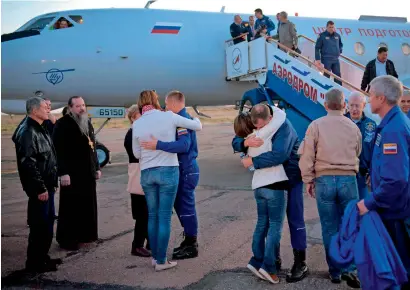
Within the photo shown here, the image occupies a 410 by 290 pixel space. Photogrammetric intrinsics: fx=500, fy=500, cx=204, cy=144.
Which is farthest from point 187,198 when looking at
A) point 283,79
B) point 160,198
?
point 283,79

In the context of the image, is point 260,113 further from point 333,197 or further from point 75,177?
point 75,177

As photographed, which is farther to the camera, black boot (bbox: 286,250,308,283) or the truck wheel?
the truck wheel

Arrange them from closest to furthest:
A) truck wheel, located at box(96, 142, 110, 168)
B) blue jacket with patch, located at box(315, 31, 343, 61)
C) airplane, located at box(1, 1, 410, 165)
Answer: blue jacket with patch, located at box(315, 31, 343, 61) < airplane, located at box(1, 1, 410, 165) < truck wheel, located at box(96, 142, 110, 168)

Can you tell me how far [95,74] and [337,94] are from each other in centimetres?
787

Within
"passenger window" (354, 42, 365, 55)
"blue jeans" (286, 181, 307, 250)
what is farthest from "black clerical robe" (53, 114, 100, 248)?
"passenger window" (354, 42, 365, 55)

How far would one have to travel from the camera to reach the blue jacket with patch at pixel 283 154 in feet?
14.4

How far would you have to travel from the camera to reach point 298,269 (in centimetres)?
459

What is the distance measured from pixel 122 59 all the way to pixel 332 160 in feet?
26.3

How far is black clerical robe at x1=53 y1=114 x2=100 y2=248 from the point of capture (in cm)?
582

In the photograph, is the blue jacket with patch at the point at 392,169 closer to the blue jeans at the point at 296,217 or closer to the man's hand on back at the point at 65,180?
the blue jeans at the point at 296,217

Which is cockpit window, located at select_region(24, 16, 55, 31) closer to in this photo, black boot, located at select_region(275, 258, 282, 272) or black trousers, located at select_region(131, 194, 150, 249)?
black trousers, located at select_region(131, 194, 150, 249)

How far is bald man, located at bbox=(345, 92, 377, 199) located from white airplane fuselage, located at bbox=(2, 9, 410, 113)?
23.8 feet

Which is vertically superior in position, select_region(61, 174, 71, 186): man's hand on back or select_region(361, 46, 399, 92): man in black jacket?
select_region(361, 46, 399, 92): man in black jacket

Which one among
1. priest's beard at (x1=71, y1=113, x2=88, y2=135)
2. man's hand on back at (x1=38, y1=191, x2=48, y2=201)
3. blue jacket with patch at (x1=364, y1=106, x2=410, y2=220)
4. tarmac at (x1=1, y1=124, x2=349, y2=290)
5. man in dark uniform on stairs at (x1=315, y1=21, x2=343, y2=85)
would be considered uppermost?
man in dark uniform on stairs at (x1=315, y1=21, x2=343, y2=85)
